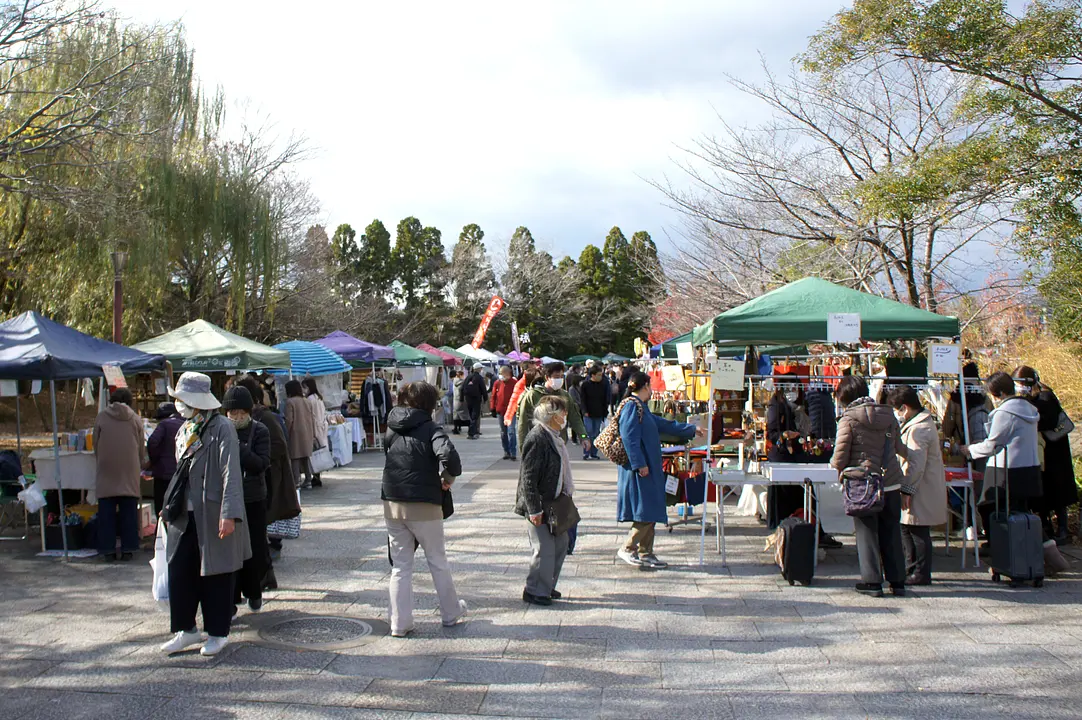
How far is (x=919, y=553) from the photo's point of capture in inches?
258

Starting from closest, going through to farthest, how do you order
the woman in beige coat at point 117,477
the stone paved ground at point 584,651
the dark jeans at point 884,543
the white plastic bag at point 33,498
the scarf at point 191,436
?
1. the stone paved ground at point 584,651
2. the scarf at point 191,436
3. the dark jeans at point 884,543
4. the woman in beige coat at point 117,477
5. the white plastic bag at point 33,498

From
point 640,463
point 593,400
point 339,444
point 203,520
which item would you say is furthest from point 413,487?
point 339,444

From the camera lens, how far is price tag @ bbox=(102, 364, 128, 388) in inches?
323

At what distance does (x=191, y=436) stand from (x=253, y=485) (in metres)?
0.95

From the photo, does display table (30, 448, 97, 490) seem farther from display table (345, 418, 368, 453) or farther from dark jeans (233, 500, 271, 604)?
display table (345, 418, 368, 453)

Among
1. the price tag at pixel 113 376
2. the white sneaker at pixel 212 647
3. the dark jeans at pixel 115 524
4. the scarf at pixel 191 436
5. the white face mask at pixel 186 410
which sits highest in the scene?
the price tag at pixel 113 376

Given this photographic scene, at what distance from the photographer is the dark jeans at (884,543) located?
6.20m

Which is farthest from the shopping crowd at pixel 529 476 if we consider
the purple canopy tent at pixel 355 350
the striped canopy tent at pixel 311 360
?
the purple canopy tent at pixel 355 350

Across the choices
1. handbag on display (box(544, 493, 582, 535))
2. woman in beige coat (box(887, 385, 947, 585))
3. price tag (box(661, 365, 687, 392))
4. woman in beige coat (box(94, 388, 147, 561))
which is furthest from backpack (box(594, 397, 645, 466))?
price tag (box(661, 365, 687, 392))

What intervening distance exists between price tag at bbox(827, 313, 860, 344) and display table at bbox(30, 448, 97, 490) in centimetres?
684

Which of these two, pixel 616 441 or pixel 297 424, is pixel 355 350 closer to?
pixel 297 424

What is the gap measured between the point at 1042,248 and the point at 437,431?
26.2 ft

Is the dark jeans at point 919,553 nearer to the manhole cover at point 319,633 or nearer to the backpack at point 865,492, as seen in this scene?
the backpack at point 865,492

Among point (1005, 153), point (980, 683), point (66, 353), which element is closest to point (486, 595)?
point (980, 683)
